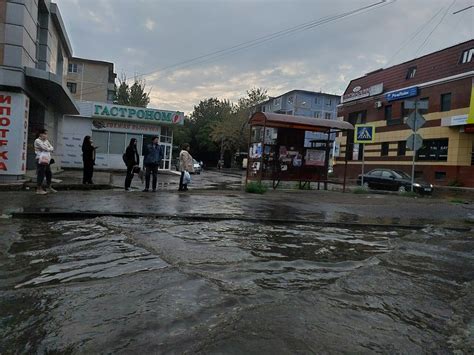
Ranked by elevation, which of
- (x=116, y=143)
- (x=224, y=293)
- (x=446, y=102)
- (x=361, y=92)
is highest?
(x=361, y=92)

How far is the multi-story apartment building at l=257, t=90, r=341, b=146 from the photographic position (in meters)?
72.7

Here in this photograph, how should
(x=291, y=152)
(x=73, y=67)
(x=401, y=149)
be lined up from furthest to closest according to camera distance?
(x=73, y=67) → (x=401, y=149) → (x=291, y=152)

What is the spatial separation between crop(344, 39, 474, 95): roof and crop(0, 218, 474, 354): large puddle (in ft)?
89.9

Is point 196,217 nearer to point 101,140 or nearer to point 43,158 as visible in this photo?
point 43,158

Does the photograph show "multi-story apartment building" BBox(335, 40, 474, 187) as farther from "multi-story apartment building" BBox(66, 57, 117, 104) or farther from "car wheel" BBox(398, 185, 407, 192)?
"multi-story apartment building" BBox(66, 57, 117, 104)

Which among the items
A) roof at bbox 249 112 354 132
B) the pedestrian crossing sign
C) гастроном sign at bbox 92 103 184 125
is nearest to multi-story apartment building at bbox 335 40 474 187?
the pedestrian crossing sign

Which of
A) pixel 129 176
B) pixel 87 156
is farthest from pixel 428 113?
pixel 87 156

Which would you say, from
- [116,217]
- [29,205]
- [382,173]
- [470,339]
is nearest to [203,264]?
[470,339]

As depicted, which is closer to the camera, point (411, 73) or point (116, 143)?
point (116, 143)

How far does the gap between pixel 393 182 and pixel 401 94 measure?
14443mm

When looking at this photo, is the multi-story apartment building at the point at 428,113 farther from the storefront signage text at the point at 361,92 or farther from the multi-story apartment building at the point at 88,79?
the multi-story apartment building at the point at 88,79

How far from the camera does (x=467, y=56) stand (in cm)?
2867

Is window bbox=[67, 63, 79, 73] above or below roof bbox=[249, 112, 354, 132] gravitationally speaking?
above

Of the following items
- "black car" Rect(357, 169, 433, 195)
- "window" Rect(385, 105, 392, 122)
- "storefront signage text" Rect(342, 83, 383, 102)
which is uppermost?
"storefront signage text" Rect(342, 83, 383, 102)
